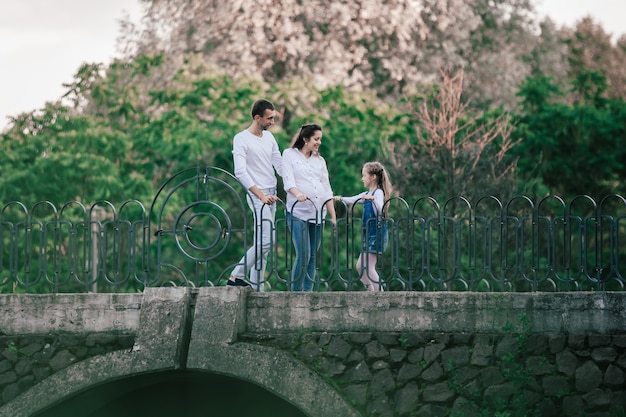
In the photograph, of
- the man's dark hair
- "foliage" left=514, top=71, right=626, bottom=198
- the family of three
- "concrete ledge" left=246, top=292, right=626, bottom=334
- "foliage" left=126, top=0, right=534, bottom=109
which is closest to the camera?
"concrete ledge" left=246, top=292, right=626, bottom=334

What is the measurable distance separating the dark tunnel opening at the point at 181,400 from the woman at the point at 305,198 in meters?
1.74

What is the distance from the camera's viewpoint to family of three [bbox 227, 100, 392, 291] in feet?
38.3

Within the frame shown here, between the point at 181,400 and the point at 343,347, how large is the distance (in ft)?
14.9

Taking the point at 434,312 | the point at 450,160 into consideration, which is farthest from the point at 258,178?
the point at 450,160

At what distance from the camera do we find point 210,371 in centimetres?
1133

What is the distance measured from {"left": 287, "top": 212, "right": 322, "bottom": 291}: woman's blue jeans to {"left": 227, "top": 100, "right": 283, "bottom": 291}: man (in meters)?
0.23

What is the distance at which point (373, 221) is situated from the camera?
468 inches

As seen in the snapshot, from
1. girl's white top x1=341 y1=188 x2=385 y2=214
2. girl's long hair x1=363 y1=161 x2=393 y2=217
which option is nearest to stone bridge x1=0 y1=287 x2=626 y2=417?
girl's white top x1=341 y1=188 x2=385 y2=214

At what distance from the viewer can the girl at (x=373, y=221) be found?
1179cm

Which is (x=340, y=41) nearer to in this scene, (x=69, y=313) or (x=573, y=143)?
(x=573, y=143)

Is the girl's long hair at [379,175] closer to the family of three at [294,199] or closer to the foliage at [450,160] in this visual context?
the family of three at [294,199]

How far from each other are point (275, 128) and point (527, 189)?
15.8ft

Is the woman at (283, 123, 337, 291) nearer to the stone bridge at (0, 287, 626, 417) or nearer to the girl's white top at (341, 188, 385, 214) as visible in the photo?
the girl's white top at (341, 188, 385, 214)

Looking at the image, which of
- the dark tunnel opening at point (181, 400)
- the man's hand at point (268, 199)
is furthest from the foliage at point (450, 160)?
the man's hand at point (268, 199)
